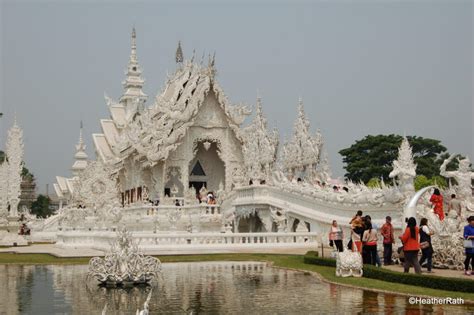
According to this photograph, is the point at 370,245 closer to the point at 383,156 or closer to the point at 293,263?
the point at 293,263

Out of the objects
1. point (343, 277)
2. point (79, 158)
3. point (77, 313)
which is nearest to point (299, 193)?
point (343, 277)

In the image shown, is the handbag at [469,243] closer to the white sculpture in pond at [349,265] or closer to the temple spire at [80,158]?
the white sculpture in pond at [349,265]

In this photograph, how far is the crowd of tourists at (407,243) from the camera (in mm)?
12844

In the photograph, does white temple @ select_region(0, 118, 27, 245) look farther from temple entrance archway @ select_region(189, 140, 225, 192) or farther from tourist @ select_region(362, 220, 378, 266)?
tourist @ select_region(362, 220, 378, 266)

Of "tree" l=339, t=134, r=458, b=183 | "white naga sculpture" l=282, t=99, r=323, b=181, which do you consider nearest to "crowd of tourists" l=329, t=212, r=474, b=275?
"white naga sculpture" l=282, t=99, r=323, b=181

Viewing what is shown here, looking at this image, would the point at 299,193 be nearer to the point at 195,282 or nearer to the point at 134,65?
the point at 195,282

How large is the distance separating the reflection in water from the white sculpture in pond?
1.86 ft

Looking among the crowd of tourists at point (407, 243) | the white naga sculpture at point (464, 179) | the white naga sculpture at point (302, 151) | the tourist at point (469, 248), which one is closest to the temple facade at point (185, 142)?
the white naga sculpture at point (302, 151)

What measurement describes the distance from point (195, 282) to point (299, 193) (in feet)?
42.4

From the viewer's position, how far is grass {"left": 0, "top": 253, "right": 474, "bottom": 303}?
Answer: 37.3 ft

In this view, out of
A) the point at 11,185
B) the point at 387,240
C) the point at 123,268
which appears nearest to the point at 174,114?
the point at 11,185

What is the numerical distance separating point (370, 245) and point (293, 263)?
3211 millimetres

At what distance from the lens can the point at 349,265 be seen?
1377 centimetres

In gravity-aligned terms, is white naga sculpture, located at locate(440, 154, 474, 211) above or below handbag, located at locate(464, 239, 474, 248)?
above
